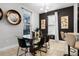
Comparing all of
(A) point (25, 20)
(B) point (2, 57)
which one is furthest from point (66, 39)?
(B) point (2, 57)

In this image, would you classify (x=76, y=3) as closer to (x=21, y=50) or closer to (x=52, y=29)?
(x=52, y=29)

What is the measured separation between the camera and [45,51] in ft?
6.70

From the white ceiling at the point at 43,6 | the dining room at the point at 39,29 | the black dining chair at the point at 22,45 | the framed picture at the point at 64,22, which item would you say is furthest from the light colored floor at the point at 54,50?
the white ceiling at the point at 43,6

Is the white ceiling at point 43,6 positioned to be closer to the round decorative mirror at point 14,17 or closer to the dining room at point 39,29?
the dining room at point 39,29

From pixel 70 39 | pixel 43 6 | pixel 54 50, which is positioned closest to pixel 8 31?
pixel 43 6

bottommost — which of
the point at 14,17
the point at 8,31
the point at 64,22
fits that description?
the point at 8,31

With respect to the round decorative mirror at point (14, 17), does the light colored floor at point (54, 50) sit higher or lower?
lower

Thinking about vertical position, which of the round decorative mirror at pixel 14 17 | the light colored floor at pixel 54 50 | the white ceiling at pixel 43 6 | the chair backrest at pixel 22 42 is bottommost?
the light colored floor at pixel 54 50

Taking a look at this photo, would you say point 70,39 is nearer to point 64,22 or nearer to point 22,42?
point 64,22

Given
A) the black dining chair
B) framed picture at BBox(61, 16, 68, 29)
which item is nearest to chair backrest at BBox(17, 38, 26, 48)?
the black dining chair

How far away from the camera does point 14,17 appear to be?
6.58ft

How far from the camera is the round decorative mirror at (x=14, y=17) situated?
6.45 ft

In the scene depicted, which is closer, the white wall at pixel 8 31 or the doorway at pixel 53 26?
the white wall at pixel 8 31

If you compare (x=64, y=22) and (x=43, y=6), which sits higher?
(x=43, y=6)
